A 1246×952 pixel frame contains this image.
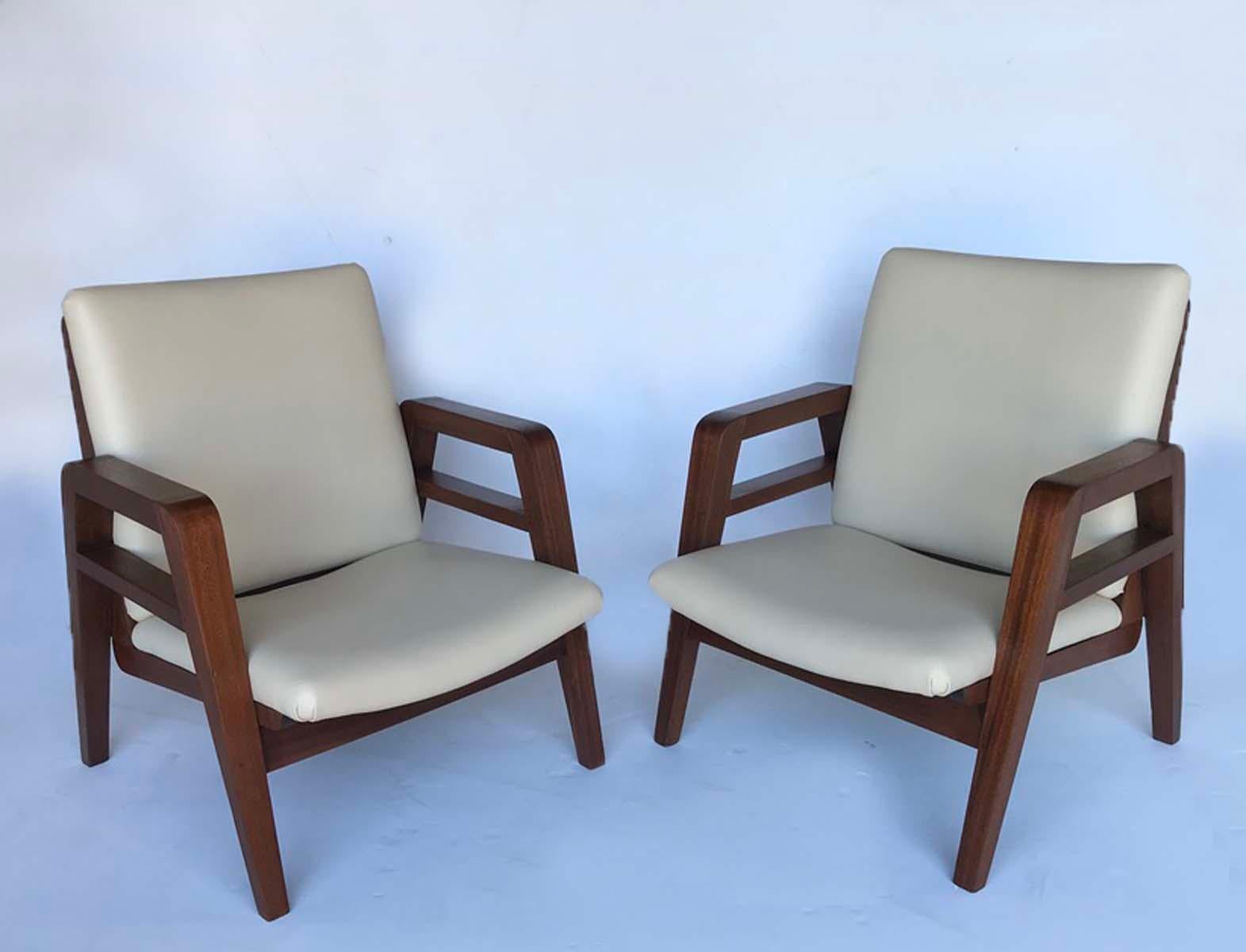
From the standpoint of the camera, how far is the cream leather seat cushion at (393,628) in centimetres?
200

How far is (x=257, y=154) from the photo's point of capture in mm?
3184

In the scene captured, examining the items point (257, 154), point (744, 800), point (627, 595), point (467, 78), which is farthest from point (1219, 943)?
point (257, 154)

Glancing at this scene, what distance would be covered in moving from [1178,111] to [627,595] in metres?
1.71

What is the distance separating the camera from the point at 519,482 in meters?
2.46

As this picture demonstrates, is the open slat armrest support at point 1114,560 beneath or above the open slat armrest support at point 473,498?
above

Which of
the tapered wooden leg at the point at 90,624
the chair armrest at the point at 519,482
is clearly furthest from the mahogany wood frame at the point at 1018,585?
the tapered wooden leg at the point at 90,624

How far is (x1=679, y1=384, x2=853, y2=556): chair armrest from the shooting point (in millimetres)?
2496

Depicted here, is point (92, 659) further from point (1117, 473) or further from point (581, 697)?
point (1117, 473)

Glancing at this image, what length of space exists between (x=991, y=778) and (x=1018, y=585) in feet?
1.01

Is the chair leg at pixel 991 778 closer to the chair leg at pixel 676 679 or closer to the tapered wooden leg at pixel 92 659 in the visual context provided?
the chair leg at pixel 676 679

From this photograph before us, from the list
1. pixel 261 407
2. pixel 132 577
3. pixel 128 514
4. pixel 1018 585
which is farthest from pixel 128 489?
pixel 1018 585

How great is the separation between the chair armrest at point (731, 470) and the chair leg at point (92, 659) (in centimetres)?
106

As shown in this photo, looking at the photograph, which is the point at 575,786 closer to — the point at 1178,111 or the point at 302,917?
the point at 302,917

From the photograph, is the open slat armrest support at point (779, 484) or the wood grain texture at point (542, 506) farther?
the open slat armrest support at point (779, 484)
